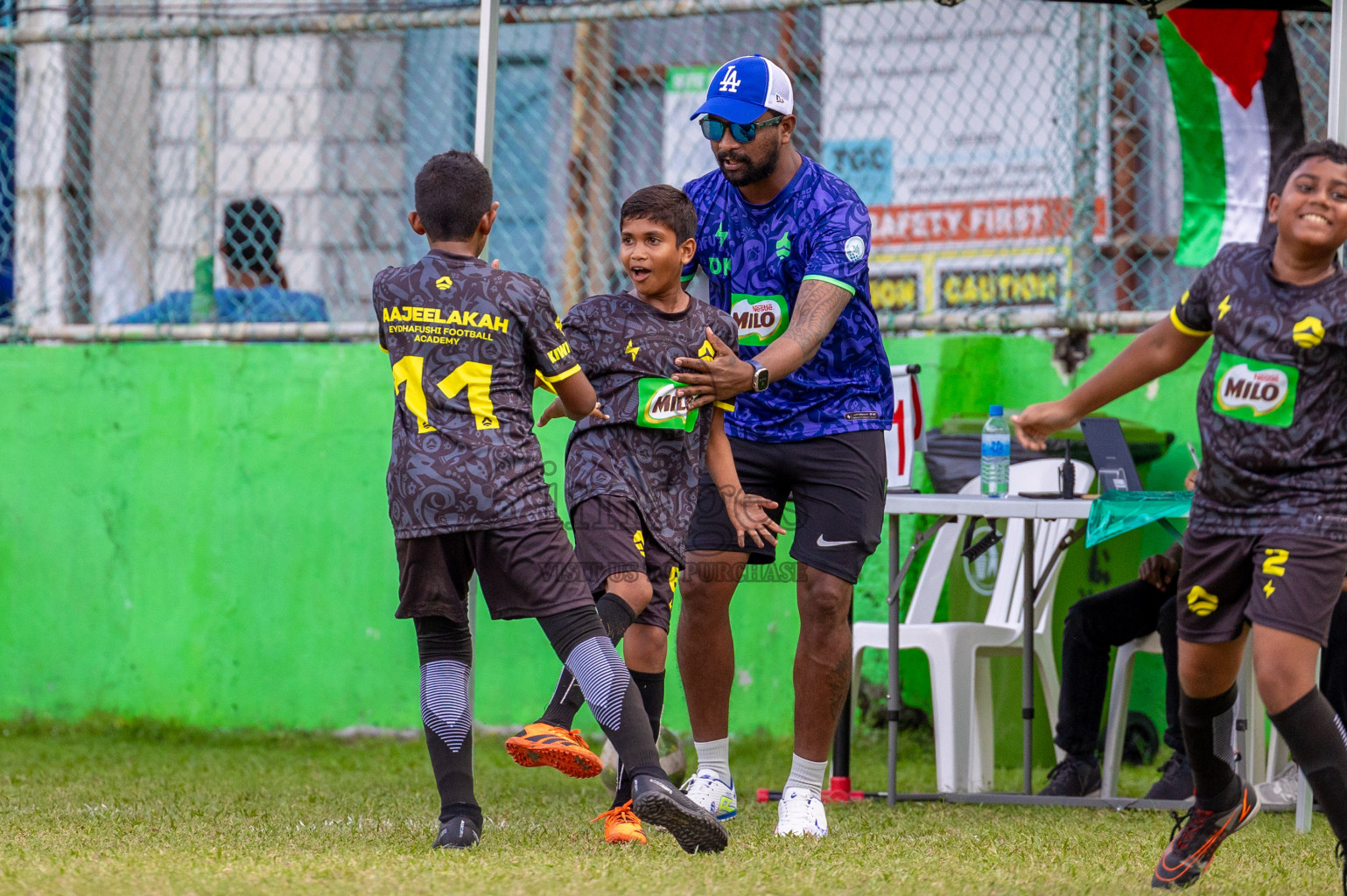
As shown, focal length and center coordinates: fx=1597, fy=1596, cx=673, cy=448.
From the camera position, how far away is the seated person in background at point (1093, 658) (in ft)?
16.9

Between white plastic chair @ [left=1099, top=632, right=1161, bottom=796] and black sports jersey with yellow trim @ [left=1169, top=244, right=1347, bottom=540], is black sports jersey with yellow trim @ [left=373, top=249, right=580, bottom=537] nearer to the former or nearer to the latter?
black sports jersey with yellow trim @ [left=1169, top=244, right=1347, bottom=540]

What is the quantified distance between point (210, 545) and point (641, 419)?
3.37 metres

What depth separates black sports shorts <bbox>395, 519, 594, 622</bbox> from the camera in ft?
12.0

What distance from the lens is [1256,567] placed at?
3.32 m

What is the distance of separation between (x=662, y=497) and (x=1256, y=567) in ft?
4.89

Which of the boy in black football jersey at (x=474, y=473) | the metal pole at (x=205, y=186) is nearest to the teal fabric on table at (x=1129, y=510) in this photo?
the boy in black football jersey at (x=474, y=473)

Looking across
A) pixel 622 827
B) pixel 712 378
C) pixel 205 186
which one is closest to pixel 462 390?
pixel 712 378

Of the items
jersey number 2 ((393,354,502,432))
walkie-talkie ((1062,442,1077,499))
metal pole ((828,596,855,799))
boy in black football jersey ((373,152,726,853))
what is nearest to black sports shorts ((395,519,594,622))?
boy in black football jersey ((373,152,726,853))

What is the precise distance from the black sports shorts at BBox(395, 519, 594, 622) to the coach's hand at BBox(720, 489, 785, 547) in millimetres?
683

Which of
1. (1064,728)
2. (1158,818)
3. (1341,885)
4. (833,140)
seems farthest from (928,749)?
(833,140)

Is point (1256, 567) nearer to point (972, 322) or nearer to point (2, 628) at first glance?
point (972, 322)

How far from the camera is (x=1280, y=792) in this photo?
4953 millimetres

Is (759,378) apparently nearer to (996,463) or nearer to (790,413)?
(790,413)

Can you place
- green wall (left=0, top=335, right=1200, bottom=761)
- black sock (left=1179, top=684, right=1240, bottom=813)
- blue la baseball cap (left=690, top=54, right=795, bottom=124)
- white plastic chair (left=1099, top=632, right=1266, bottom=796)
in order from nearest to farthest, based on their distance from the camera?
black sock (left=1179, top=684, right=1240, bottom=813) < blue la baseball cap (left=690, top=54, right=795, bottom=124) < white plastic chair (left=1099, top=632, right=1266, bottom=796) < green wall (left=0, top=335, right=1200, bottom=761)
